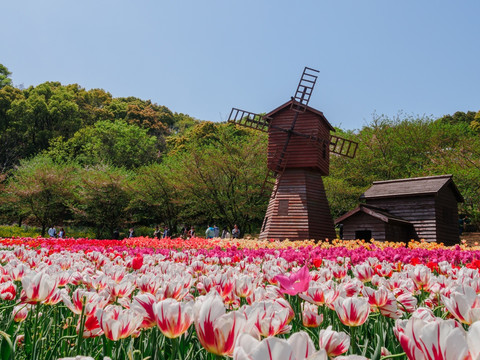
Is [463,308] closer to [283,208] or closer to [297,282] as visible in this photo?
[297,282]

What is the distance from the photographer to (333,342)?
133cm

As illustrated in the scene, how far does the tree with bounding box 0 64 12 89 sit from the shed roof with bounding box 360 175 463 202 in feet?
184

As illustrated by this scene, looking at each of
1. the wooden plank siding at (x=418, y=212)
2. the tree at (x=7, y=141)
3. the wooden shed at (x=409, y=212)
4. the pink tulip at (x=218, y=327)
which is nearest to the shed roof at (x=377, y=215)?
the wooden shed at (x=409, y=212)

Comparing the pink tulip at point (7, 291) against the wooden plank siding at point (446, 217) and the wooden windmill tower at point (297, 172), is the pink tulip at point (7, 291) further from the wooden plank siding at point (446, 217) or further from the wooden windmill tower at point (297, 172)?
the wooden plank siding at point (446, 217)

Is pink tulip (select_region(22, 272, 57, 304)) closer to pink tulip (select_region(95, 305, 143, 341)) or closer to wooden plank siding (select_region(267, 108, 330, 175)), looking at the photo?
pink tulip (select_region(95, 305, 143, 341))

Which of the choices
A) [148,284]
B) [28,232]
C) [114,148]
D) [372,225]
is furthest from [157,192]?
[148,284]

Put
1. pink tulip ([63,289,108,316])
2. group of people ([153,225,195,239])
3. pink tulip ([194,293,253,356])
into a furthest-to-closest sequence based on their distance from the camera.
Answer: group of people ([153,225,195,239]) < pink tulip ([63,289,108,316]) < pink tulip ([194,293,253,356])

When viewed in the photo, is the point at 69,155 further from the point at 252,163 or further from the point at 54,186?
the point at 252,163

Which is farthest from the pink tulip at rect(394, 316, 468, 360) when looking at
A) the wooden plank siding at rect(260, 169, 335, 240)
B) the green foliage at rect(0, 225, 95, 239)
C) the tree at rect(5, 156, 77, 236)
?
the tree at rect(5, 156, 77, 236)

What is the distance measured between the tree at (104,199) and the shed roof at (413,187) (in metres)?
19.7

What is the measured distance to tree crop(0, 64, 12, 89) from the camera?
57.4 m

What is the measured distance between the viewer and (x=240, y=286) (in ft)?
7.52

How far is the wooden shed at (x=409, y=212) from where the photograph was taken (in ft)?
64.2

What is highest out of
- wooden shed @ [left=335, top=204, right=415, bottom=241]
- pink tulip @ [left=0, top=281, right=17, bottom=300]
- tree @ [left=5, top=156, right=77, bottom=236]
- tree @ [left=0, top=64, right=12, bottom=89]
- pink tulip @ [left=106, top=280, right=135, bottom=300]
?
tree @ [left=0, top=64, right=12, bottom=89]
